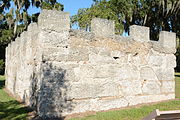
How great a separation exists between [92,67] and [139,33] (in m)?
2.11

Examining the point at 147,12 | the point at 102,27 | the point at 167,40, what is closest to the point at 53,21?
the point at 102,27

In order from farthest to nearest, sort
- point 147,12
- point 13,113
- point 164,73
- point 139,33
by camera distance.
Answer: point 147,12, point 164,73, point 139,33, point 13,113

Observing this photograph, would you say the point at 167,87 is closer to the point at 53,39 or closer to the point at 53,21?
the point at 53,39

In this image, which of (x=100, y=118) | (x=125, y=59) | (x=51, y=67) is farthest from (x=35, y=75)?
(x=125, y=59)

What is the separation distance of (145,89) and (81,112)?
2370 millimetres

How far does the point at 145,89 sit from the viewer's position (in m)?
6.91

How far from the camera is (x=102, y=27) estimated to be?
6.21 m

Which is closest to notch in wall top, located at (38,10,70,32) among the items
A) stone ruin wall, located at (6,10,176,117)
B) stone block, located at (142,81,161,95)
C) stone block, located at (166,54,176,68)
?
stone ruin wall, located at (6,10,176,117)

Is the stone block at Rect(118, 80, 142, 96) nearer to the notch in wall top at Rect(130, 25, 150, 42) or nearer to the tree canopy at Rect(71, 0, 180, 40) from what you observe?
the notch in wall top at Rect(130, 25, 150, 42)

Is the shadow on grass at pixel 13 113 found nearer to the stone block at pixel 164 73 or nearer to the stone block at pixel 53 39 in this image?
the stone block at pixel 53 39

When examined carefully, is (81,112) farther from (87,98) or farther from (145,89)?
(145,89)

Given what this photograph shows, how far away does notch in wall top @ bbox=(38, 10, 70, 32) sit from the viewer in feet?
17.6

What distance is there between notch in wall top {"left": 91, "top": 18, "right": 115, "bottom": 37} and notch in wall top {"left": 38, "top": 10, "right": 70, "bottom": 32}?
847mm

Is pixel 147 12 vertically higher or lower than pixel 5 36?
higher
